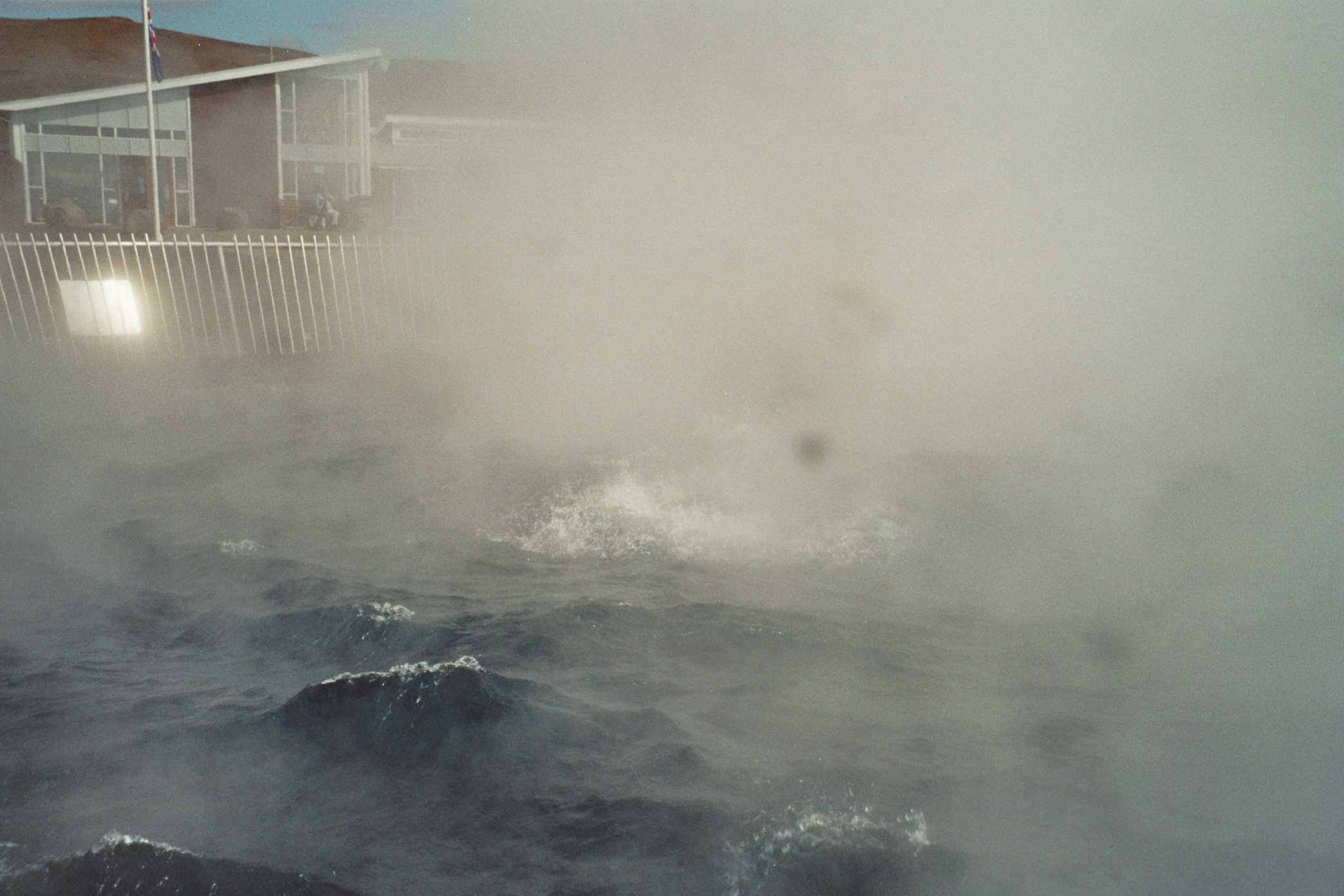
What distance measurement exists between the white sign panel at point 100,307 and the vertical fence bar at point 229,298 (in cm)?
60

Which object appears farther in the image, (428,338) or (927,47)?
(428,338)

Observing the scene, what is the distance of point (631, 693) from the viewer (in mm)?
2982

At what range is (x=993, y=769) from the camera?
2.51 meters

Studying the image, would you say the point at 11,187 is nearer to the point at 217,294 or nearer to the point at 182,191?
the point at 182,191

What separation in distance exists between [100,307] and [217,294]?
816 mm

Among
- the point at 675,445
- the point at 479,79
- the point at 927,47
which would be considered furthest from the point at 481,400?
the point at 927,47

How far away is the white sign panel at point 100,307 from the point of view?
23.3 feet

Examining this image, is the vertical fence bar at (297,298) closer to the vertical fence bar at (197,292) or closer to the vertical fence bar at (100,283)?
the vertical fence bar at (197,292)

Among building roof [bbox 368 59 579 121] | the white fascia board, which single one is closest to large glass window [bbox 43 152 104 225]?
the white fascia board

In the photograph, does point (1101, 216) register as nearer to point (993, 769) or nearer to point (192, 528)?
point (993, 769)

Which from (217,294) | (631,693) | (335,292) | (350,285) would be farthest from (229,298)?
(631,693)

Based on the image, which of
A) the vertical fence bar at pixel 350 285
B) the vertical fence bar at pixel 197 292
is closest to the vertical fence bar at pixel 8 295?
the vertical fence bar at pixel 197 292

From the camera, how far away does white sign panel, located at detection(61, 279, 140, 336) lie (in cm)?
709

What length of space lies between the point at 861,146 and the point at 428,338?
4.59 metres
